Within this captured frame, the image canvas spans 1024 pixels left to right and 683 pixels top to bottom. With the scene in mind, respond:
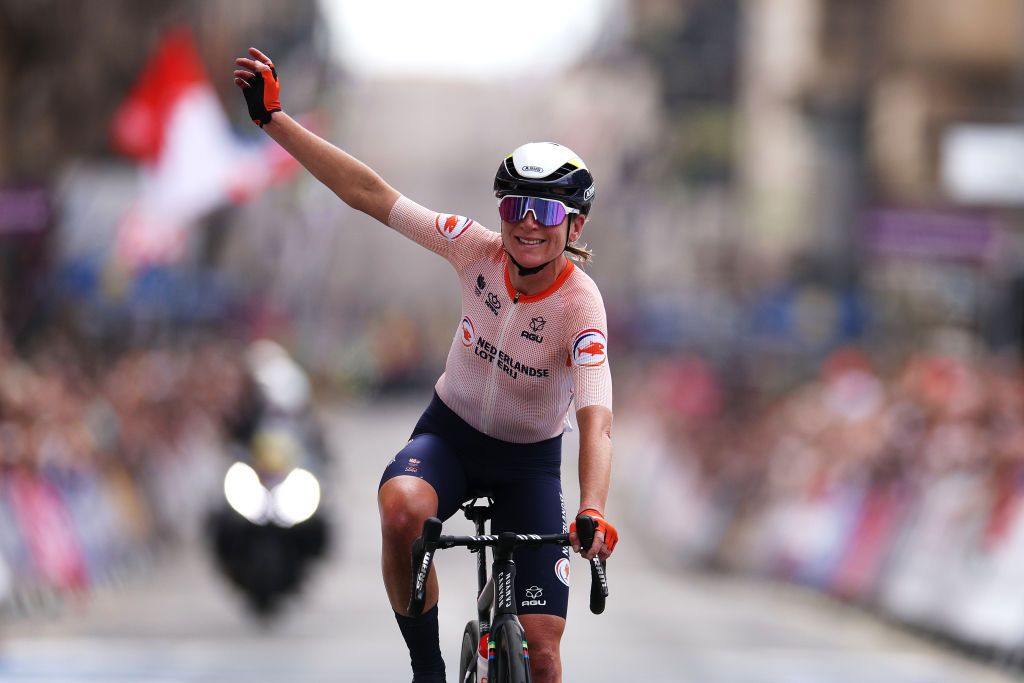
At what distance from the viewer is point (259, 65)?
7.07 m

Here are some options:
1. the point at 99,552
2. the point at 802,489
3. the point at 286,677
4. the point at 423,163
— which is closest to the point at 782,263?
the point at 802,489

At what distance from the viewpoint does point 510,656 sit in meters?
6.32

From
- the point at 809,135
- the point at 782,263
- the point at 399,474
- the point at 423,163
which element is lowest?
the point at 399,474

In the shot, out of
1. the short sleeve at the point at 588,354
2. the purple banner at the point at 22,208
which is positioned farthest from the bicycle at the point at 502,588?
the purple banner at the point at 22,208

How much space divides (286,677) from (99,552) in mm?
7860

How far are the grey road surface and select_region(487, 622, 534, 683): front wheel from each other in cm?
658

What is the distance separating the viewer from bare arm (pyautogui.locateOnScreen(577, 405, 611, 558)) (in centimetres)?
643

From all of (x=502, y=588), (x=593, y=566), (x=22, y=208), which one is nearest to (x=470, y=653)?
(x=502, y=588)

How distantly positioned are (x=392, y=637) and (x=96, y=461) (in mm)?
6150

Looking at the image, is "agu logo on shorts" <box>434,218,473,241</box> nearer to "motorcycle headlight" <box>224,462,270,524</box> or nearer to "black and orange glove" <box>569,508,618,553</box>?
"black and orange glove" <box>569,508,618,553</box>

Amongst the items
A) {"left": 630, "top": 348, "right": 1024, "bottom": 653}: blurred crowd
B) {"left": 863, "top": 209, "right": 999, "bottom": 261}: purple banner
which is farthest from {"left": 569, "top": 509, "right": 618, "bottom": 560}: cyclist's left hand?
{"left": 863, "top": 209, "right": 999, "bottom": 261}: purple banner

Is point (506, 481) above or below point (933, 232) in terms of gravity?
below

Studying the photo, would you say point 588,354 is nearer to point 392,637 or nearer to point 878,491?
point 392,637

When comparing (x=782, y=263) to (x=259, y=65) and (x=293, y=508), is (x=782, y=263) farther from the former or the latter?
(x=259, y=65)
